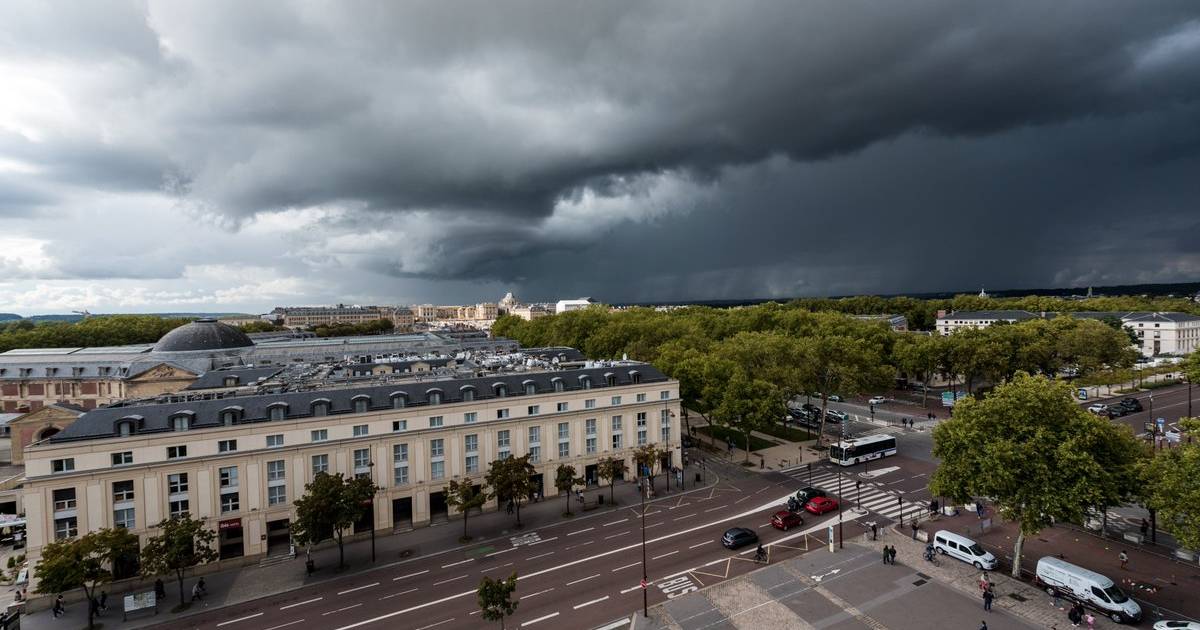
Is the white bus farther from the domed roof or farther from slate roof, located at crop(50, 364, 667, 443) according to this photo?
the domed roof

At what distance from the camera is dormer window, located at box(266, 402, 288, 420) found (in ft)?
147

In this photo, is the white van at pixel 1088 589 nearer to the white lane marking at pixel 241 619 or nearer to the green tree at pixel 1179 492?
the green tree at pixel 1179 492

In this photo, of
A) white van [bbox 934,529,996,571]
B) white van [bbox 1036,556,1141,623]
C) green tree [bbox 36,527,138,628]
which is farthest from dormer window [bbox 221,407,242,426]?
white van [bbox 1036,556,1141,623]

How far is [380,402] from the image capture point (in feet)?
159

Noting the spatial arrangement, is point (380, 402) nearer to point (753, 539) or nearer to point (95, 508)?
point (95, 508)

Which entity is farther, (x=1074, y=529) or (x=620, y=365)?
(x=620, y=365)

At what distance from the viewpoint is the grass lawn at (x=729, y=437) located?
70.8m

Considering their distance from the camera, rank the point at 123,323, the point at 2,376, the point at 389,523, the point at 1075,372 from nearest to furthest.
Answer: the point at 389,523, the point at 2,376, the point at 1075,372, the point at 123,323

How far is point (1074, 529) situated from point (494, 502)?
49.5 meters

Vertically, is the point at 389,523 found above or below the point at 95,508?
below

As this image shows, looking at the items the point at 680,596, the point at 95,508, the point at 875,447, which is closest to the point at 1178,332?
the point at 875,447

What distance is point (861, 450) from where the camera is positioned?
198 feet

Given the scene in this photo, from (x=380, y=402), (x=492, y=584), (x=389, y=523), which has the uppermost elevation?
(x=380, y=402)

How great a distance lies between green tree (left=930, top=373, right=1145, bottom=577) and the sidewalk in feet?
88.5
